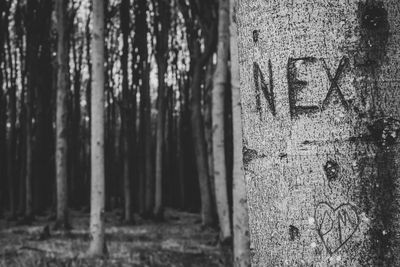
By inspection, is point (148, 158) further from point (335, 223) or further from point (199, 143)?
point (335, 223)

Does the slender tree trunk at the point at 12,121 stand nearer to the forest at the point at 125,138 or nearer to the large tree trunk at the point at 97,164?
the forest at the point at 125,138

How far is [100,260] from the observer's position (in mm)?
6156

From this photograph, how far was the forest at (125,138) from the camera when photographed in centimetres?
662

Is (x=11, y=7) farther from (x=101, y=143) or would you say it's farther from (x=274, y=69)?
(x=274, y=69)

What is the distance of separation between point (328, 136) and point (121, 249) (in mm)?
7186

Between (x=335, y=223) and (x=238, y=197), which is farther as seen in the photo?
(x=238, y=197)

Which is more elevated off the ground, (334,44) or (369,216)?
(334,44)

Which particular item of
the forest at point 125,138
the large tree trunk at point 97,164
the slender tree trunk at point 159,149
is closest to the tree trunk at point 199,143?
the forest at point 125,138

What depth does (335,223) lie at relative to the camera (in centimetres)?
77

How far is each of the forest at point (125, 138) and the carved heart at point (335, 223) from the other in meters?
4.01

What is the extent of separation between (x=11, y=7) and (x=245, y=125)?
16.8 m

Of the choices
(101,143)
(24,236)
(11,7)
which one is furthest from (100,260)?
(11,7)

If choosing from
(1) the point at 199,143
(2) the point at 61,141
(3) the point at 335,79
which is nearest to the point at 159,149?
(1) the point at 199,143

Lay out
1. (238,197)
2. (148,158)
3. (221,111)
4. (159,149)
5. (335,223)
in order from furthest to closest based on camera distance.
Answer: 1. (148,158)
2. (159,149)
3. (221,111)
4. (238,197)
5. (335,223)
